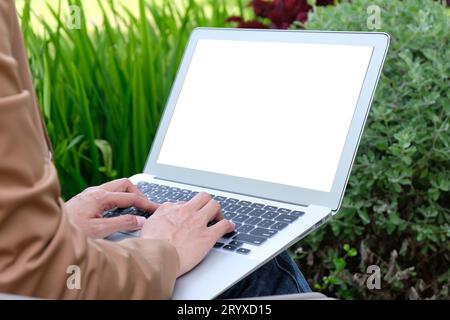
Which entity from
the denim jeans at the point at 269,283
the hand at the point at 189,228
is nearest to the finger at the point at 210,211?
the hand at the point at 189,228

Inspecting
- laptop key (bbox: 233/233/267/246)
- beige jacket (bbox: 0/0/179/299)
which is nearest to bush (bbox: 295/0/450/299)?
laptop key (bbox: 233/233/267/246)

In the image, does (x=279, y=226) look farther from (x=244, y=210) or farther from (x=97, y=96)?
(x=97, y=96)

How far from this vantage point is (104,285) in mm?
984

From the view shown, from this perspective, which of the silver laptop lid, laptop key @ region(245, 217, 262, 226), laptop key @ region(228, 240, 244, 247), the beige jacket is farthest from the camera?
the silver laptop lid

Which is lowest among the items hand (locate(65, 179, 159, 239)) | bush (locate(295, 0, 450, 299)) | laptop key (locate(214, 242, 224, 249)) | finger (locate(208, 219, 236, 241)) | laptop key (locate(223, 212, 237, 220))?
bush (locate(295, 0, 450, 299))

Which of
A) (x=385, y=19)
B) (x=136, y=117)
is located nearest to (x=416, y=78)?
(x=385, y=19)

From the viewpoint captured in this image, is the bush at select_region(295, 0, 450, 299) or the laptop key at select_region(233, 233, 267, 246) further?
the bush at select_region(295, 0, 450, 299)

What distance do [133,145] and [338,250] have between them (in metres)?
0.86

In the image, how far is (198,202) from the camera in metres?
1.32

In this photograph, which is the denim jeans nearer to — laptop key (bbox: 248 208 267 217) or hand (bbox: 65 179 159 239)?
laptop key (bbox: 248 208 267 217)

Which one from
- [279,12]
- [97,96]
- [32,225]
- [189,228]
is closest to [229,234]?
[189,228]

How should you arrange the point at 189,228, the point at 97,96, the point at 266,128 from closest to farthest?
the point at 189,228, the point at 266,128, the point at 97,96

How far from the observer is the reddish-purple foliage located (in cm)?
307

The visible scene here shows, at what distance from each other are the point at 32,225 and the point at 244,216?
2.12ft
